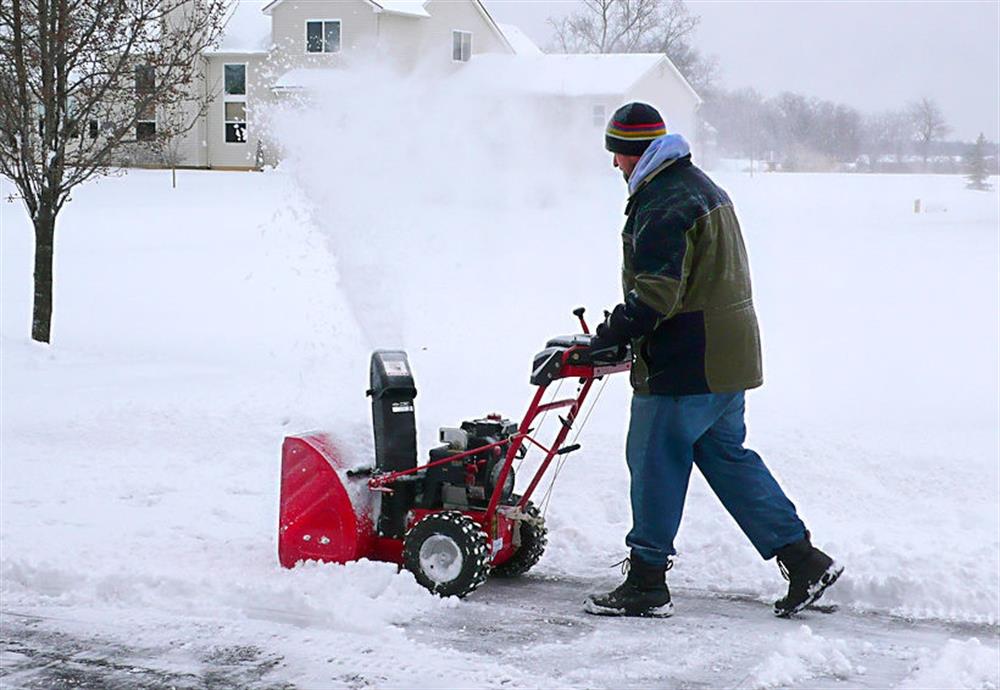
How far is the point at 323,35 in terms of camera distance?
33.0 meters

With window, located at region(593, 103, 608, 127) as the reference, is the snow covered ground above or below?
below

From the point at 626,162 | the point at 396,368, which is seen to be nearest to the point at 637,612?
the point at 396,368

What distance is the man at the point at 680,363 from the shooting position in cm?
442

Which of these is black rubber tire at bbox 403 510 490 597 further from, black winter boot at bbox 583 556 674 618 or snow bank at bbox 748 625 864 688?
snow bank at bbox 748 625 864 688

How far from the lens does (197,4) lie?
10.9m

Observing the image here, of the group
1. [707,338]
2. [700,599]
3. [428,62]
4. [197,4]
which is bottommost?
[700,599]

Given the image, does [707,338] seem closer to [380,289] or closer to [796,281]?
[380,289]

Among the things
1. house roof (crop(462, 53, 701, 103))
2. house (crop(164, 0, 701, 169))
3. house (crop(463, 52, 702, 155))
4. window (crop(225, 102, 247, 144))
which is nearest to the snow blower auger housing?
house (crop(164, 0, 701, 169))

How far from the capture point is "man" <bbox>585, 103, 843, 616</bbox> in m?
4.42

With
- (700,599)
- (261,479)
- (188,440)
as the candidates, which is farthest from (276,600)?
(188,440)

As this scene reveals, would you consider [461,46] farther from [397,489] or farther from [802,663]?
[802,663]

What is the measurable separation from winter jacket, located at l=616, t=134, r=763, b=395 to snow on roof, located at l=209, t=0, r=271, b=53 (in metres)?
35.0

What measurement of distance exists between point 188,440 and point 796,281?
42.1 feet

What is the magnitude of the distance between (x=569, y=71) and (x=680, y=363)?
31.9 meters
